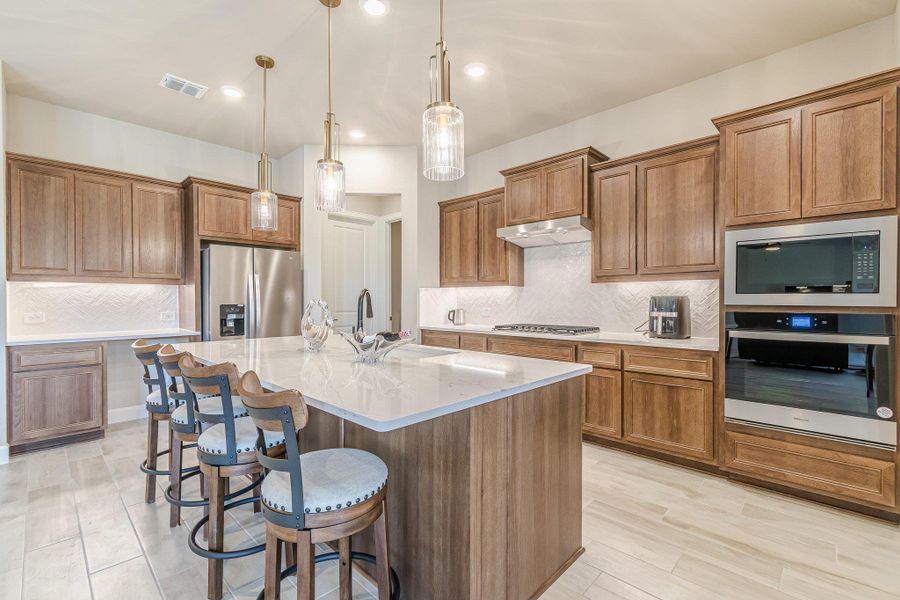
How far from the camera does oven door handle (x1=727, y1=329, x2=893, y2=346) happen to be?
7.68 ft

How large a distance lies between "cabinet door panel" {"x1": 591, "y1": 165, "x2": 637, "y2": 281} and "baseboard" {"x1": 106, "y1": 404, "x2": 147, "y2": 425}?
4.82m

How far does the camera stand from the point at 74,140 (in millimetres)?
4062

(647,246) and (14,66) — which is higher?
(14,66)

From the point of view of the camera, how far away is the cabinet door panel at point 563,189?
3900 mm

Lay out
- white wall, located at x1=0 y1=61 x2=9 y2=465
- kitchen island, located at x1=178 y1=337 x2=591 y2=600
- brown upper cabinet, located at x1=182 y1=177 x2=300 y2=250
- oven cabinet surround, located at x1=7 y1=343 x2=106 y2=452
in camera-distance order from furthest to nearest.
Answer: brown upper cabinet, located at x1=182 y1=177 x2=300 y2=250 < oven cabinet surround, located at x1=7 y1=343 x2=106 y2=452 < white wall, located at x1=0 y1=61 x2=9 y2=465 < kitchen island, located at x1=178 y1=337 x2=591 y2=600

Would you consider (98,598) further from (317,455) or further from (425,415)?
(425,415)

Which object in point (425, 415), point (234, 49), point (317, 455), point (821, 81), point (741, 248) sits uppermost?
point (234, 49)

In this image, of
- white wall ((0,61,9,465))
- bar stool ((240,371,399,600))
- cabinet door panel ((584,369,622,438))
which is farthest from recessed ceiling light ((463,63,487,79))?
white wall ((0,61,9,465))

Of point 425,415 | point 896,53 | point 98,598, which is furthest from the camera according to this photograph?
point 896,53

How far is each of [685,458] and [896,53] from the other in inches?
116

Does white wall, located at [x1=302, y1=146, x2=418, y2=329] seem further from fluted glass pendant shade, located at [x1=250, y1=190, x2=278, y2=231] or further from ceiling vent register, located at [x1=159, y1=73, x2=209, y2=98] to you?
fluted glass pendant shade, located at [x1=250, y1=190, x2=278, y2=231]

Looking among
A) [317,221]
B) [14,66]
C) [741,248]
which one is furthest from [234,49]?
[741,248]

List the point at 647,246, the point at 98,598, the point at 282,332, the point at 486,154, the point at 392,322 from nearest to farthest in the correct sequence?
the point at 98,598 → the point at 647,246 → the point at 282,332 → the point at 486,154 → the point at 392,322

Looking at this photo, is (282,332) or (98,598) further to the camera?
(282,332)
